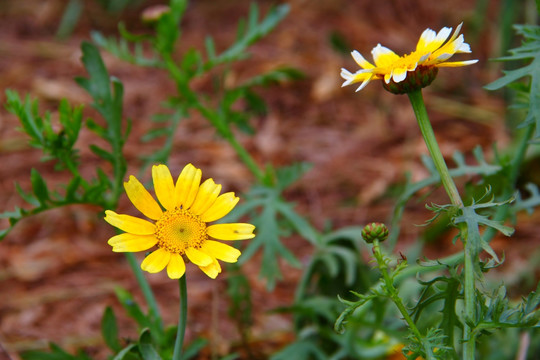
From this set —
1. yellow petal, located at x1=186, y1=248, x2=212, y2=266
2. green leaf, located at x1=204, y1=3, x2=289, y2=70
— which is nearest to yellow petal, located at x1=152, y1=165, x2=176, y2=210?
yellow petal, located at x1=186, y1=248, x2=212, y2=266

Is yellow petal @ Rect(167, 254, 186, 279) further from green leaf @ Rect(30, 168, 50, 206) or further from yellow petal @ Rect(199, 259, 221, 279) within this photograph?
green leaf @ Rect(30, 168, 50, 206)

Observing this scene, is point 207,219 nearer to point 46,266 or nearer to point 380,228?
point 380,228

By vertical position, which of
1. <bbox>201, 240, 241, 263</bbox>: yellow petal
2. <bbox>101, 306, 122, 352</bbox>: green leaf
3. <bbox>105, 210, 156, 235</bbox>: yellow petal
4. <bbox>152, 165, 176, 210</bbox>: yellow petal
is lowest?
<bbox>101, 306, 122, 352</bbox>: green leaf

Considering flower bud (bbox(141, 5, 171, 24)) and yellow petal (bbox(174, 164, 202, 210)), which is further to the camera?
flower bud (bbox(141, 5, 171, 24))

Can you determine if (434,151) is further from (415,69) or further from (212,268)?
(212,268)

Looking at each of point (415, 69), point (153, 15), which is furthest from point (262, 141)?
point (415, 69)

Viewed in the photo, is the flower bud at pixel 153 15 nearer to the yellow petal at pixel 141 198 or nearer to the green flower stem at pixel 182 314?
the yellow petal at pixel 141 198

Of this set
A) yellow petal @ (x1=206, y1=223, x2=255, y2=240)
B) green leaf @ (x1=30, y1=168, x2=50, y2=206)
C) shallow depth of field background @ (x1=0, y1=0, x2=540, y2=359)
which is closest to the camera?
yellow petal @ (x1=206, y1=223, x2=255, y2=240)

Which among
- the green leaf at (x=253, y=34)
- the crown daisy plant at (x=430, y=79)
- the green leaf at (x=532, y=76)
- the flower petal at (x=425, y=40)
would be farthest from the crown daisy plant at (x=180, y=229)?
the green leaf at (x=253, y=34)
